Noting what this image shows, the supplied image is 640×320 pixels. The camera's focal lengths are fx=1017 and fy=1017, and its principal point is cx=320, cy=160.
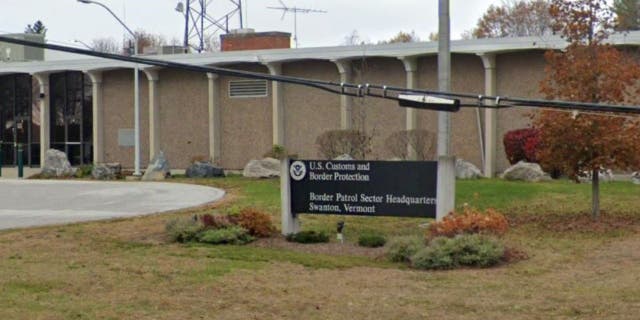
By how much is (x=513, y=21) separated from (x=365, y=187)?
5582 cm

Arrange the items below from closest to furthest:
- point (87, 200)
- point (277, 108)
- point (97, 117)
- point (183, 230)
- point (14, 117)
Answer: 1. point (183, 230)
2. point (87, 200)
3. point (277, 108)
4. point (97, 117)
5. point (14, 117)

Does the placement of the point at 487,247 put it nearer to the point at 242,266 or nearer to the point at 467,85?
the point at 242,266

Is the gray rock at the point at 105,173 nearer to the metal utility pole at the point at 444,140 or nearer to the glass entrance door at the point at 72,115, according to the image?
the glass entrance door at the point at 72,115

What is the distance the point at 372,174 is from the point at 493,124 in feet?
62.7

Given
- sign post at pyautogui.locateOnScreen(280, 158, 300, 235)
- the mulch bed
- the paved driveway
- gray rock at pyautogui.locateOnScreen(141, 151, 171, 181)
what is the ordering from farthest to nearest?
gray rock at pyautogui.locateOnScreen(141, 151, 171, 181) → the paved driveway → sign post at pyautogui.locateOnScreen(280, 158, 300, 235) → the mulch bed

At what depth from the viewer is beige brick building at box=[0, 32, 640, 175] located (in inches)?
1331

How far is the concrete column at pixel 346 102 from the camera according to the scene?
36188mm

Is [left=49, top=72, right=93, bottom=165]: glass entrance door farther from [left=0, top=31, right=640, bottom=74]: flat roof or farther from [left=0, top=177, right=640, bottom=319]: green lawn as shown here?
[left=0, top=177, right=640, bottom=319]: green lawn

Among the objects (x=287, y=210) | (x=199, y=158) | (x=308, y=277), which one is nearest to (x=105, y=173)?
(x=199, y=158)

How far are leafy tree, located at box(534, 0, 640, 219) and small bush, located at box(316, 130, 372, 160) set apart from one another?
50.4 feet

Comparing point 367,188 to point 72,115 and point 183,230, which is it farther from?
point 72,115

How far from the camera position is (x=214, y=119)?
39.4m

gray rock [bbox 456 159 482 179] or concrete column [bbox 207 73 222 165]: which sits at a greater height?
concrete column [bbox 207 73 222 165]

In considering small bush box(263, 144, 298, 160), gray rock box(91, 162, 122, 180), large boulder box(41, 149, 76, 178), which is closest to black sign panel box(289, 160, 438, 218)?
gray rock box(91, 162, 122, 180)
